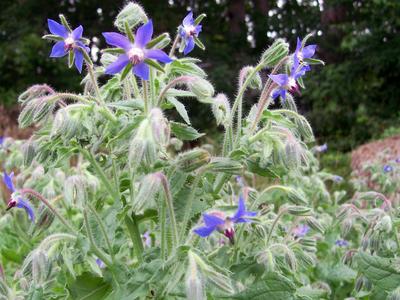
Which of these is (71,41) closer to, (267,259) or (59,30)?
(59,30)

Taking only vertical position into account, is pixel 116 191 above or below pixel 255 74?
below

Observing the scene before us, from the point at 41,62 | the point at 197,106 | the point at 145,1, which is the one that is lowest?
the point at 197,106

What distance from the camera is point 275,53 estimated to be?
153 cm

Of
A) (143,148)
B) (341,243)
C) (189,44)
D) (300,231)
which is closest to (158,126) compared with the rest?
(143,148)

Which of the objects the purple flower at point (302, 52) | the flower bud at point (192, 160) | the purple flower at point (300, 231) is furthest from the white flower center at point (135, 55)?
the purple flower at point (300, 231)

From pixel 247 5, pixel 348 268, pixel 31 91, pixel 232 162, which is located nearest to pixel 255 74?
pixel 232 162

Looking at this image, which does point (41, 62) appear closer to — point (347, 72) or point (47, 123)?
point (347, 72)

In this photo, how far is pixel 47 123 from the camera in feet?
5.13

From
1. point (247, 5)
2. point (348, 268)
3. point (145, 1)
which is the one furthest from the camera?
point (247, 5)

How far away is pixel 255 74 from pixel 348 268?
997 millimetres

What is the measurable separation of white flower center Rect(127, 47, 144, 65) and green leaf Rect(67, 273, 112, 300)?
21.7 inches

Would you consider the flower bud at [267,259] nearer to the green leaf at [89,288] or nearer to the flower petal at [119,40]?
the green leaf at [89,288]

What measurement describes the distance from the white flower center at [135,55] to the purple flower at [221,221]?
0.34 m

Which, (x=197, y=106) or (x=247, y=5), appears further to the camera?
(x=247, y=5)
